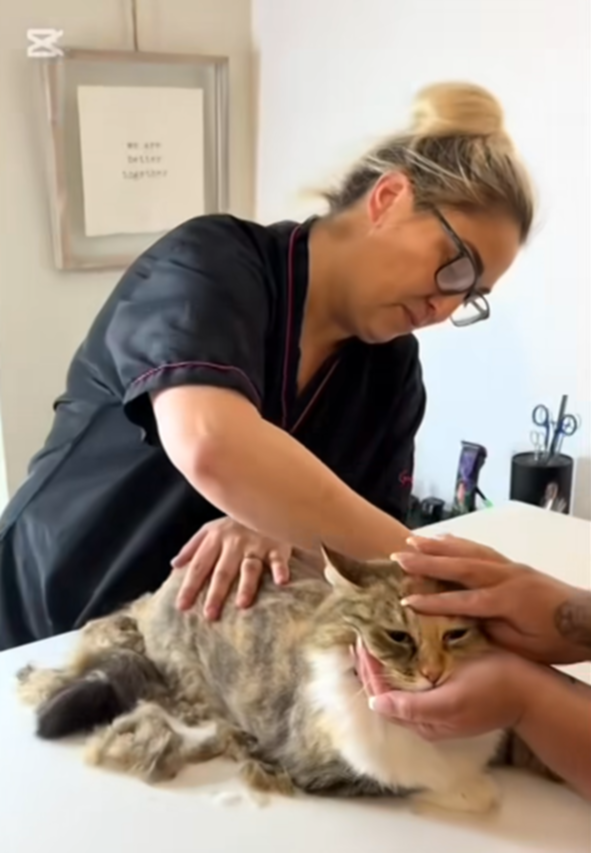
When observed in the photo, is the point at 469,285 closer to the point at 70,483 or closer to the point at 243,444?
the point at 243,444

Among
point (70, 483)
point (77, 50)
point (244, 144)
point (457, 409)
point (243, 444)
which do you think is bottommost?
point (457, 409)

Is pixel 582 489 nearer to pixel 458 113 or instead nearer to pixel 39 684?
pixel 458 113

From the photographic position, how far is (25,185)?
6.93ft

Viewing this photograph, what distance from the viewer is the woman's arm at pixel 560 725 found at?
778 mm

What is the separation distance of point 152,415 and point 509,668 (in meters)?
0.42

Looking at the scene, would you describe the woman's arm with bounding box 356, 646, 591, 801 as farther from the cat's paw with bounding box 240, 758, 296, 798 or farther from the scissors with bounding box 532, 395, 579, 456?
the scissors with bounding box 532, 395, 579, 456

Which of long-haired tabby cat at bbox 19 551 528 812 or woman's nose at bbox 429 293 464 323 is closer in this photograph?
long-haired tabby cat at bbox 19 551 528 812

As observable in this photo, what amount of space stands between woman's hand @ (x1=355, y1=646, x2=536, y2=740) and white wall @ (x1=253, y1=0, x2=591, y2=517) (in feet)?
2.97

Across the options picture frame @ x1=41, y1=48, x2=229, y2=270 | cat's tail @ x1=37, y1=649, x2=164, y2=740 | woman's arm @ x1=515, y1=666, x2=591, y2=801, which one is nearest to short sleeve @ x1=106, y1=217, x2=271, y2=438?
cat's tail @ x1=37, y1=649, x2=164, y2=740

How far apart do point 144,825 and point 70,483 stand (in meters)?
0.52

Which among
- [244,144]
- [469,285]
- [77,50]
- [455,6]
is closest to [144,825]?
[469,285]

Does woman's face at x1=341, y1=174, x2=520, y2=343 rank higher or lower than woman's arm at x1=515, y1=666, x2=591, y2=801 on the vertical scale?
higher

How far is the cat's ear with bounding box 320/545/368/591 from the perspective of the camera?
0.79m

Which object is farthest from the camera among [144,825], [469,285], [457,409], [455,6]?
[457,409]
